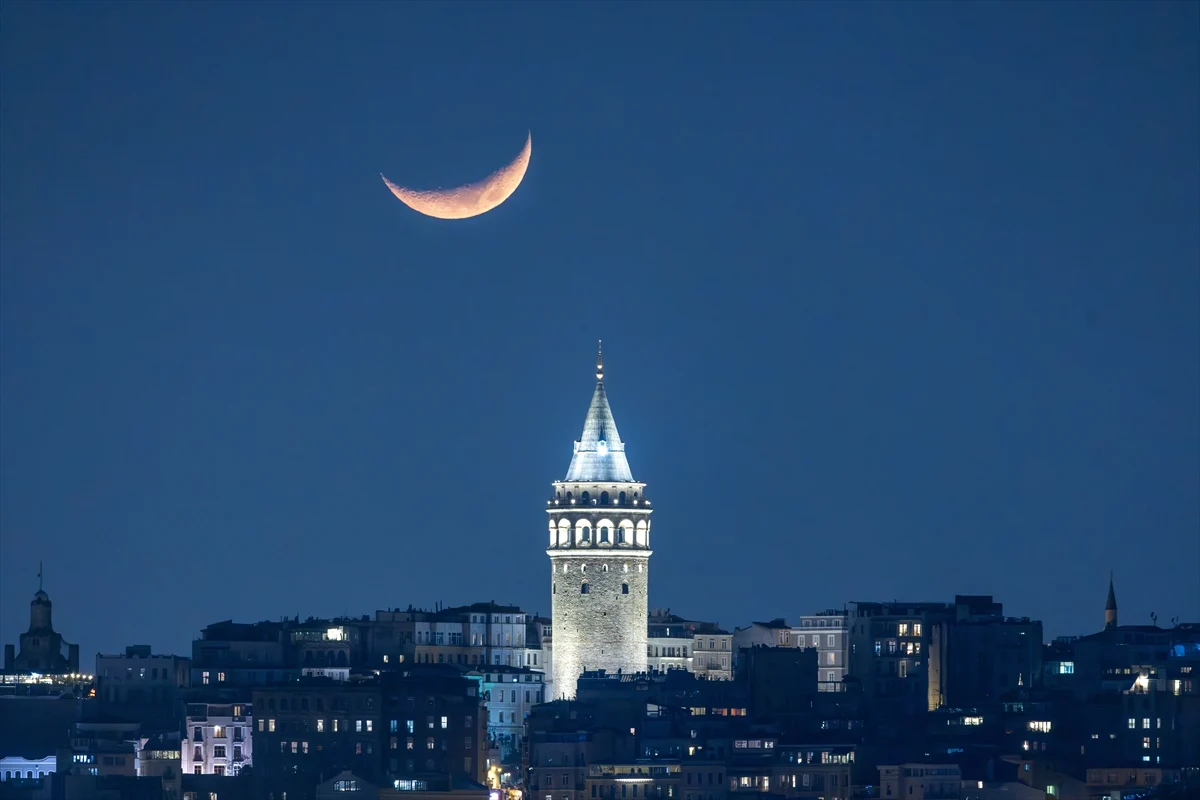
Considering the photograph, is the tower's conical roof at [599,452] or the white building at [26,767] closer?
the white building at [26,767]

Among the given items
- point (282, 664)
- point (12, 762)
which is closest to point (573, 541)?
point (282, 664)

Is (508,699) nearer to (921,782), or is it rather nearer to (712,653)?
(712,653)

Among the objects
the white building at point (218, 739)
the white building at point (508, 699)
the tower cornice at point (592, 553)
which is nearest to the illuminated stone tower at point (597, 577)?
the tower cornice at point (592, 553)

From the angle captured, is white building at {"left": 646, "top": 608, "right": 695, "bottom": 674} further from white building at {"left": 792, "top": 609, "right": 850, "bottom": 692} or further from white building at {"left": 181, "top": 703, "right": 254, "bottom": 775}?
white building at {"left": 181, "top": 703, "right": 254, "bottom": 775}

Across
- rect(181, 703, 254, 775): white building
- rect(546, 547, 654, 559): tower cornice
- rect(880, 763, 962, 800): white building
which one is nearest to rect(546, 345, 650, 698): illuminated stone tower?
rect(546, 547, 654, 559): tower cornice

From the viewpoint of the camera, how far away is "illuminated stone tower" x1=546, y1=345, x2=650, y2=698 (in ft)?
412

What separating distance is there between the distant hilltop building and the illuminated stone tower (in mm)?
22887

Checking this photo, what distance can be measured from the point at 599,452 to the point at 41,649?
25337 mm

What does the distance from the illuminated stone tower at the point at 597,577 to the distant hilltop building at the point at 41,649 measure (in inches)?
901

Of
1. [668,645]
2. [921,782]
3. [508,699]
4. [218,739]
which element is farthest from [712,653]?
[921,782]

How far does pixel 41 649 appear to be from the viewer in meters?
143

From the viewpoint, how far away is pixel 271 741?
11412cm

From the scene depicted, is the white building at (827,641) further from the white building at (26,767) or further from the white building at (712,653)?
the white building at (26,767)

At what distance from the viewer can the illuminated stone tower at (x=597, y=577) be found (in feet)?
412
